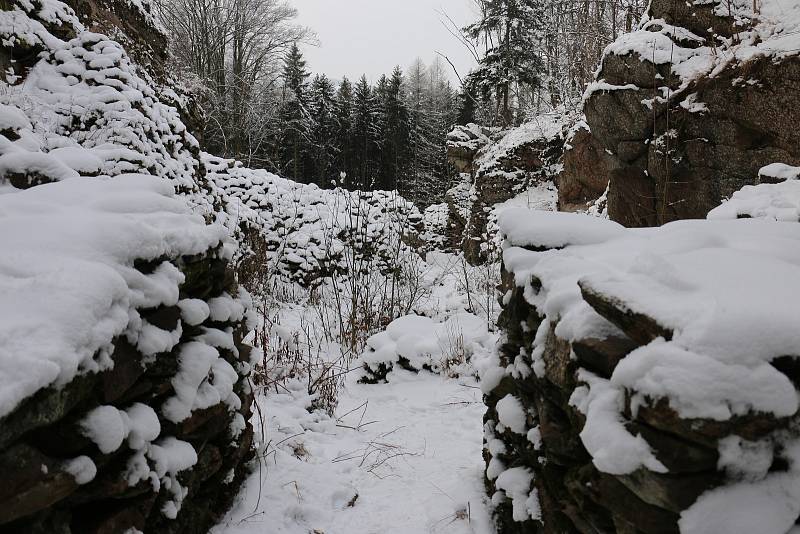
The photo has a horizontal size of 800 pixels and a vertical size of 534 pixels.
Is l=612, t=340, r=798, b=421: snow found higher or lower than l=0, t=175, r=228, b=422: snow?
lower

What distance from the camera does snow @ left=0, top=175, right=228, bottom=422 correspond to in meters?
1.14

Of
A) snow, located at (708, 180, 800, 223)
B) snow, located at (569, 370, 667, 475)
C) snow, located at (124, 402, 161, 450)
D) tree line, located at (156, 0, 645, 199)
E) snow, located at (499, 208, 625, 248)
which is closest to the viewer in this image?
snow, located at (569, 370, 667, 475)

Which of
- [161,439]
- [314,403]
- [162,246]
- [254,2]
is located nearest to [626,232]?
[162,246]

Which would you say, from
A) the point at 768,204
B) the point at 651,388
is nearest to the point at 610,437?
the point at 651,388

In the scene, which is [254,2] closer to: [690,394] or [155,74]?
[155,74]

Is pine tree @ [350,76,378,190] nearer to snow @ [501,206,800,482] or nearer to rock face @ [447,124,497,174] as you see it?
rock face @ [447,124,497,174]

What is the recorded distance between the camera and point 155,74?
6.04m

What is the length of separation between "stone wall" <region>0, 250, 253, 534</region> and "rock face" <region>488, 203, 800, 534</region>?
1.44 metres

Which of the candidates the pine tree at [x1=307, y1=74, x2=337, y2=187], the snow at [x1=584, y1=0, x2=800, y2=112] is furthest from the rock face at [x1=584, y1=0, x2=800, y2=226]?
the pine tree at [x1=307, y1=74, x2=337, y2=187]

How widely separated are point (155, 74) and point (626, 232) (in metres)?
6.36

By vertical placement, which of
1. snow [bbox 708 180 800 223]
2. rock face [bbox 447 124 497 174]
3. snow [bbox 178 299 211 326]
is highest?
rock face [bbox 447 124 497 174]

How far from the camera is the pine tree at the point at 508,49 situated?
17.3 meters

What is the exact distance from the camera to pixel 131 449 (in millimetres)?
1547

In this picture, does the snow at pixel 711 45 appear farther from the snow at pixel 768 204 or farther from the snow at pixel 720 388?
the snow at pixel 720 388
